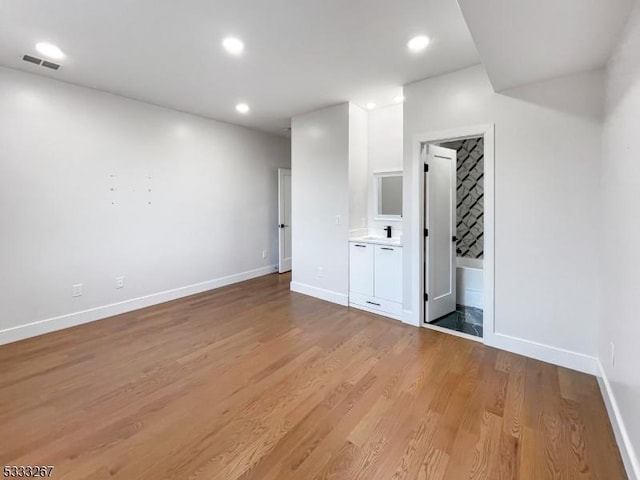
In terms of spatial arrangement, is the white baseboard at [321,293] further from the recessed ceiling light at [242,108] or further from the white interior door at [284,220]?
the recessed ceiling light at [242,108]

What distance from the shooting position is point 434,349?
2967 mm

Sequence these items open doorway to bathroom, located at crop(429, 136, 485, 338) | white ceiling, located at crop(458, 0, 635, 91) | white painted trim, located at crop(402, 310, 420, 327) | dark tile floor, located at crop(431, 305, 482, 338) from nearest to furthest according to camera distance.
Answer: white ceiling, located at crop(458, 0, 635, 91) < dark tile floor, located at crop(431, 305, 482, 338) < white painted trim, located at crop(402, 310, 420, 327) < open doorway to bathroom, located at crop(429, 136, 485, 338)

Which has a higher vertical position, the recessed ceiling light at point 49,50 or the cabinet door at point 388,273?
the recessed ceiling light at point 49,50

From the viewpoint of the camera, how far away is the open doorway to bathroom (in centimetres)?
420

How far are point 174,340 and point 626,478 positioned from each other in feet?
11.5

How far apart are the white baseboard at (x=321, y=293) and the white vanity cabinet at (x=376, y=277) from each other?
5.0 inches

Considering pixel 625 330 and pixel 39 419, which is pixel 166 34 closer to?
pixel 39 419

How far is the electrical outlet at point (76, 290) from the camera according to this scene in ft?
11.8

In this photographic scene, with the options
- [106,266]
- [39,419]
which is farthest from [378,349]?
[106,266]

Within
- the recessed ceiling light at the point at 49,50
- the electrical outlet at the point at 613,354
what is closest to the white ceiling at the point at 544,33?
the electrical outlet at the point at 613,354

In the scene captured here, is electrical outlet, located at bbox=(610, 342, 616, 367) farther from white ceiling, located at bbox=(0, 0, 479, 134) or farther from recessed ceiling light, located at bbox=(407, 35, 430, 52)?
recessed ceiling light, located at bbox=(407, 35, 430, 52)

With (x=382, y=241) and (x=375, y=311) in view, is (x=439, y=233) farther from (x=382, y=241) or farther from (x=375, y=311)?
(x=375, y=311)

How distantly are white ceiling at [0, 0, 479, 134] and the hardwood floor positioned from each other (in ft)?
9.08

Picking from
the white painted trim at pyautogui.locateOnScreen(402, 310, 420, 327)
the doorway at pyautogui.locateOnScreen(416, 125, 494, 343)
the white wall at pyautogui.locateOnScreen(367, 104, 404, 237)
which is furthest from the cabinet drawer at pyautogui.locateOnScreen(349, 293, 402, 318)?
the white wall at pyautogui.locateOnScreen(367, 104, 404, 237)
